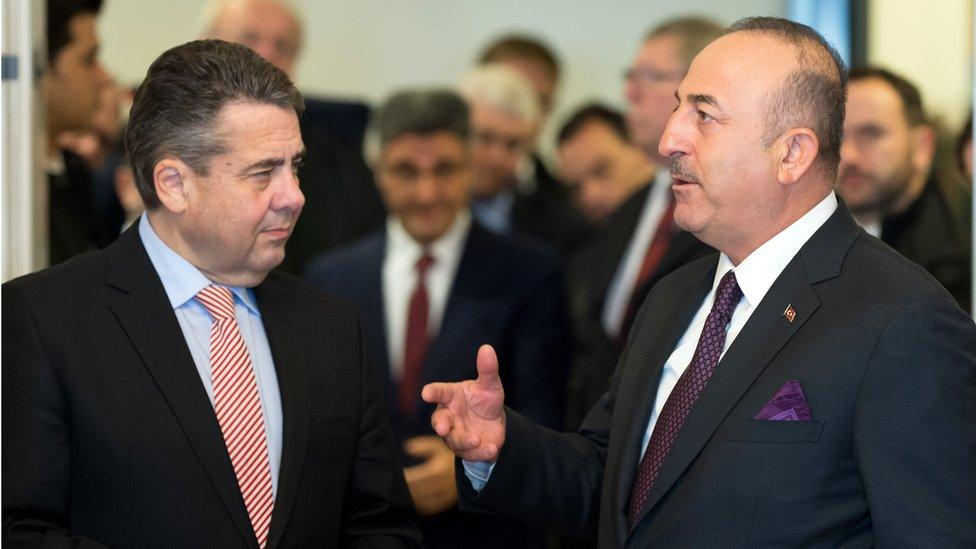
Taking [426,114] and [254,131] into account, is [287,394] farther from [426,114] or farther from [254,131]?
Answer: [426,114]

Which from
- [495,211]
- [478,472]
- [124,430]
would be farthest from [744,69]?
[495,211]

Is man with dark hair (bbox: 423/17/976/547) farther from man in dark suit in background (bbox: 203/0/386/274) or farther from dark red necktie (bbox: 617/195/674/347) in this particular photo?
man in dark suit in background (bbox: 203/0/386/274)

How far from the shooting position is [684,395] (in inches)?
104

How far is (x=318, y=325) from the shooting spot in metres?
2.81

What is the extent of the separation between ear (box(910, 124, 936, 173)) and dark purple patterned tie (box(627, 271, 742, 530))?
2086 millimetres

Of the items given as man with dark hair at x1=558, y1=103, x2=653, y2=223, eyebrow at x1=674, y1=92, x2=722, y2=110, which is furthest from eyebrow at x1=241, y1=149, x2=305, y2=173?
man with dark hair at x1=558, y1=103, x2=653, y2=223

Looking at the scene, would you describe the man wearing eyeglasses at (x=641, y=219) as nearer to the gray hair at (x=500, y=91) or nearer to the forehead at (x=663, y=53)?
the forehead at (x=663, y=53)

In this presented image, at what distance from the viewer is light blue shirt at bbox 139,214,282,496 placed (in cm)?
263

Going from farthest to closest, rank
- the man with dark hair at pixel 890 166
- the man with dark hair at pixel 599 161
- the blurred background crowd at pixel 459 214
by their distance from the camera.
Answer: the man with dark hair at pixel 599 161, the man with dark hair at pixel 890 166, the blurred background crowd at pixel 459 214

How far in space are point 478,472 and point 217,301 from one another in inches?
24.6

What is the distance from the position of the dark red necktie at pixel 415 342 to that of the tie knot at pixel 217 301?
165 cm

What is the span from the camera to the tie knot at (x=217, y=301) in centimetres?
266

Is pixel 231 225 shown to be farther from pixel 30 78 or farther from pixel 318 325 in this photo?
pixel 30 78

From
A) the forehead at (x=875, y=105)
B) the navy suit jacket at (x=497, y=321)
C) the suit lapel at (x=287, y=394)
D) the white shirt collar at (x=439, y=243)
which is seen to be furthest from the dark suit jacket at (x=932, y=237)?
the suit lapel at (x=287, y=394)
